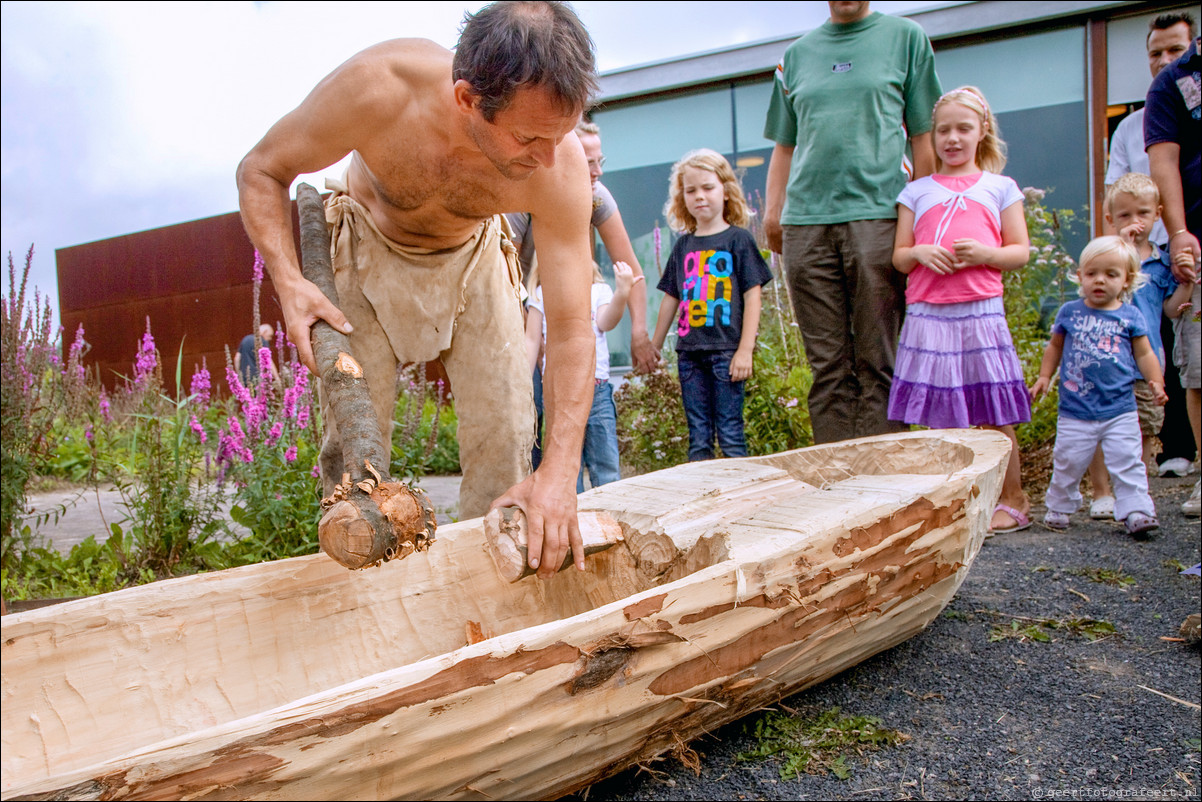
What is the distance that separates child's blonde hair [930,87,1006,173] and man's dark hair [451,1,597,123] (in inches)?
82.4

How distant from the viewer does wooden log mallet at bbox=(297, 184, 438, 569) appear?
5.75ft

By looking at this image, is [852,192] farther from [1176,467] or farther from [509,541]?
[1176,467]

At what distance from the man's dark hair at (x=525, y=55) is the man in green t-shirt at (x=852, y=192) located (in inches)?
76.4

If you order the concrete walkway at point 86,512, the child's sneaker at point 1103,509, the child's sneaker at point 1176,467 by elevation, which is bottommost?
the child's sneaker at point 1176,467

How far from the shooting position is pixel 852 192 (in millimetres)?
3660

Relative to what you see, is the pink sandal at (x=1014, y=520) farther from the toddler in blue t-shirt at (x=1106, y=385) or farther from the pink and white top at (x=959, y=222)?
the pink and white top at (x=959, y=222)

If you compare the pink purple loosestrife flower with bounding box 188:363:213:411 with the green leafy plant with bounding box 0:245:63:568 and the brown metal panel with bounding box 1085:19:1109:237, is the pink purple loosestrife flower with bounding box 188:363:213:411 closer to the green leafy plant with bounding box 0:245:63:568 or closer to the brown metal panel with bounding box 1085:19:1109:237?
the green leafy plant with bounding box 0:245:63:568

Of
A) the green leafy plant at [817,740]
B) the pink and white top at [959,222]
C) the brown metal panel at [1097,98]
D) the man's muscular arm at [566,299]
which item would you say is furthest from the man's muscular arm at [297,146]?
the brown metal panel at [1097,98]

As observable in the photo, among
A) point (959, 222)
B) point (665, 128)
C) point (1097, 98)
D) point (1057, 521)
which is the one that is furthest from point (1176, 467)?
point (665, 128)

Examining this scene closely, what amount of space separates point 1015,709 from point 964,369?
1615 millimetres

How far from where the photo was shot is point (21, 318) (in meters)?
3.24

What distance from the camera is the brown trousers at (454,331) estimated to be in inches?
105

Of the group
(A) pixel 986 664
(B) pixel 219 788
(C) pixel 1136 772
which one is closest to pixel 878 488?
(A) pixel 986 664

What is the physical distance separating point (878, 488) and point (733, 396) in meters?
1.61
